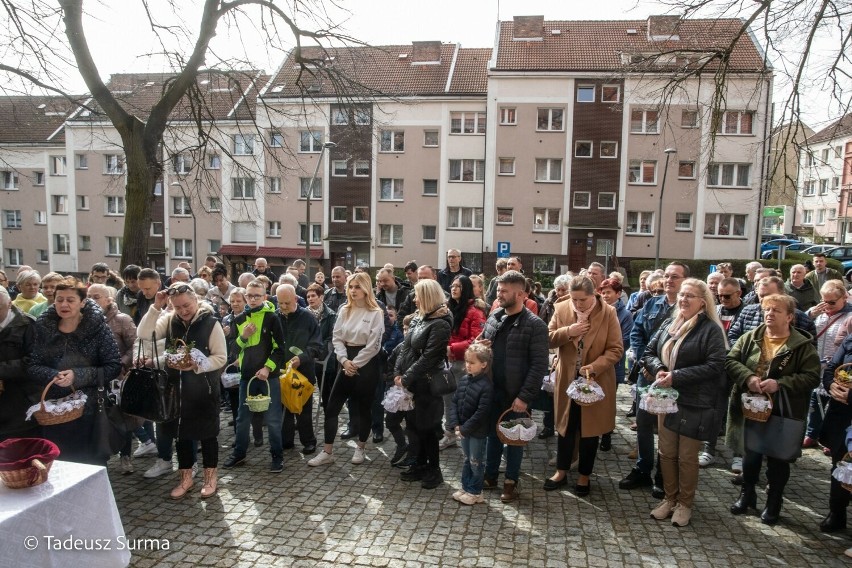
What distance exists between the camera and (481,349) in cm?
497

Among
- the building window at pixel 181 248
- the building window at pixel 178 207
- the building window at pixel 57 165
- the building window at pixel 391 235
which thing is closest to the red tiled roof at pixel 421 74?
the building window at pixel 391 235

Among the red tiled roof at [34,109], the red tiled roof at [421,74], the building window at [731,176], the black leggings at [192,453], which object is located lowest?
the black leggings at [192,453]

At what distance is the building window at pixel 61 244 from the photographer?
4019 cm

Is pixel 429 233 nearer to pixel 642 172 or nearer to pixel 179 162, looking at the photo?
pixel 642 172

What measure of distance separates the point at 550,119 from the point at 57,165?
3407 cm

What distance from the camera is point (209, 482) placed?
5.27m

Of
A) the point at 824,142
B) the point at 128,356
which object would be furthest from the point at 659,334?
the point at 128,356

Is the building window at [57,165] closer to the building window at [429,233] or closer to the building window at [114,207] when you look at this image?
the building window at [114,207]

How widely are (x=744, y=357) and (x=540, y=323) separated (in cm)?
173

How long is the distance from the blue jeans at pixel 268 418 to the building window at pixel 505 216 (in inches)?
1138

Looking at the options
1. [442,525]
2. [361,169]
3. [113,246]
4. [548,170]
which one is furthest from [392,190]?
[442,525]

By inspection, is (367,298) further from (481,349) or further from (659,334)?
(659,334)

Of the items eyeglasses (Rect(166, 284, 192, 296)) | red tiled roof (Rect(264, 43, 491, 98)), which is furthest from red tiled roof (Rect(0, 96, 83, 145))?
red tiled roof (Rect(264, 43, 491, 98))

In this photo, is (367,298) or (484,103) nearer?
(367,298)
